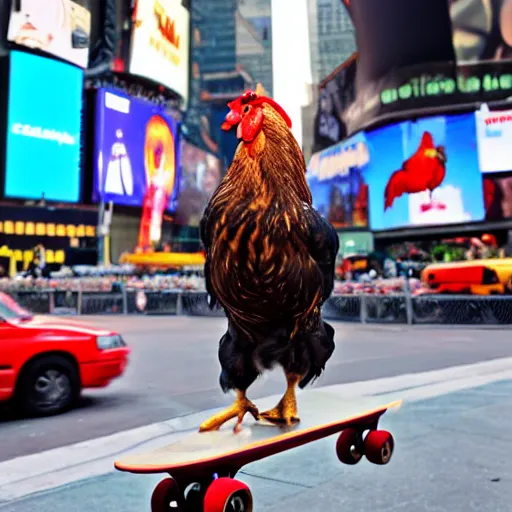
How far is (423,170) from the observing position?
4531 centimetres

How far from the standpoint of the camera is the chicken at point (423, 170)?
44.6 m

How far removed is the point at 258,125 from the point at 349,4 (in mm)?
54183

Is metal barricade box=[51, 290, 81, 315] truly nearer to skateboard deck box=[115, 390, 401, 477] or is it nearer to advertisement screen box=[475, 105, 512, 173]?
skateboard deck box=[115, 390, 401, 477]

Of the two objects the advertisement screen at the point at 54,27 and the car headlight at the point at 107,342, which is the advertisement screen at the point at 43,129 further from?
the car headlight at the point at 107,342

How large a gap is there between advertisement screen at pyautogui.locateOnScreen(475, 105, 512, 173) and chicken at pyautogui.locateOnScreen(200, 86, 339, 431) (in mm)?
42622

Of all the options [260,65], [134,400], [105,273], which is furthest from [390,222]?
[260,65]

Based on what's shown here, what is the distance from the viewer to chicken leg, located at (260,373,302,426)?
3.66 meters

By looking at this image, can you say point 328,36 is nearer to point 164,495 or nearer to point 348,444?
point 348,444

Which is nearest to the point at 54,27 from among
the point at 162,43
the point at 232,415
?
the point at 162,43

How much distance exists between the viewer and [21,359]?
21.9 feet

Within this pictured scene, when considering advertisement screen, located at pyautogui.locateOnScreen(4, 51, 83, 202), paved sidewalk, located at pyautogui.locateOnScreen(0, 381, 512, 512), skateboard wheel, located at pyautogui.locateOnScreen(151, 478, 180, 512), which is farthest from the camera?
advertisement screen, located at pyautogui.locateOnScreen(4, 51, 83, 202)

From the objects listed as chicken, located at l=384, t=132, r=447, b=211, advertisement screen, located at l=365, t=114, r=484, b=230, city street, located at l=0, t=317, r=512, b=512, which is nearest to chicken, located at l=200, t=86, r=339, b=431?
city street, located at l=0, t=317, r=512, b=512

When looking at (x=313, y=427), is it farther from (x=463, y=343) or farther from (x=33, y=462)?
(x=463, y=343)

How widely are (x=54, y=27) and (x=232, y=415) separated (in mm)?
53344
